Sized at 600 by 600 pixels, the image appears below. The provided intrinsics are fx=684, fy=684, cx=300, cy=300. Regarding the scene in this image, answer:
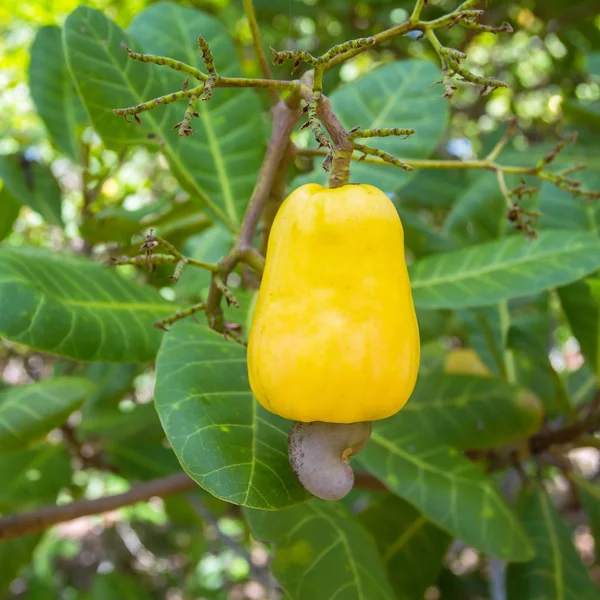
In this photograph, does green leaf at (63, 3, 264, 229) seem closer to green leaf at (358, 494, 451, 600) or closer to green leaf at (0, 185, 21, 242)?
green leaf at (0, 185, 21, 242)

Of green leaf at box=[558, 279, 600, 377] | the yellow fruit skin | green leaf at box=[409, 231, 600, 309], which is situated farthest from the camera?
green leaf at box=[558, 279, 600, 377]

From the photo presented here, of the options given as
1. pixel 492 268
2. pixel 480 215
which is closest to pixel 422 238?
Answer: pixel 480 215

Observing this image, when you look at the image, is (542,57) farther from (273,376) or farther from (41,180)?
(273,376)

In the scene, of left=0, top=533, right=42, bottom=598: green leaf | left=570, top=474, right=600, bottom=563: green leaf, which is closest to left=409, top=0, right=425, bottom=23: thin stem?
left=570, top=474, right=600, bottom=563: green leaf

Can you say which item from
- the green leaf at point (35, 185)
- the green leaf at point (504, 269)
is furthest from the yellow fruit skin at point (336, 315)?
the green leaf at point (35, 185)

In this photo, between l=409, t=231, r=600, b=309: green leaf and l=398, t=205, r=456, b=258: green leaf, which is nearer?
l=409, t=231, r=600, b=309: green leaf

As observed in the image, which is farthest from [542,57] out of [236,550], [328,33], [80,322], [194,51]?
[80,322]

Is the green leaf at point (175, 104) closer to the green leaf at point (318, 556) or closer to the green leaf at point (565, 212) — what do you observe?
the green leaf at point (318, 556)
